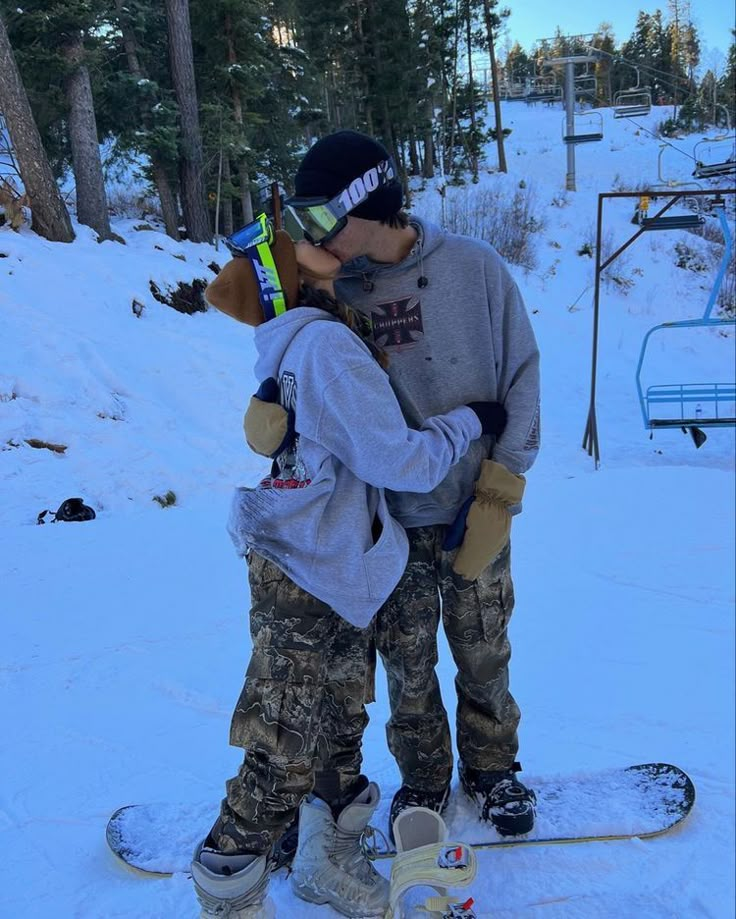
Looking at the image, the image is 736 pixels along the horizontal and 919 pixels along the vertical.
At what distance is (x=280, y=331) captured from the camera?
1127 mm

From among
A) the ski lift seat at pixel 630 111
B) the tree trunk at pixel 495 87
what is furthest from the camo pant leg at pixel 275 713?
A: the ski lift seat at pixel 630 111

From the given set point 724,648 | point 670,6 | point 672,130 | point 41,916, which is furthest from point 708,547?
point 670,6

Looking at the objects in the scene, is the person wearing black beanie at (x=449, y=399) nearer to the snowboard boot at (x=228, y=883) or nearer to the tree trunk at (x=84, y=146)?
the snowboard boot at (x=228, y=883)

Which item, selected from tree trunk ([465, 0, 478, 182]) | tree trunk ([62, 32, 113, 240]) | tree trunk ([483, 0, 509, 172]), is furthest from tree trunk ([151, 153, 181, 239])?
tree trunk ([483, 0, 509, 172])

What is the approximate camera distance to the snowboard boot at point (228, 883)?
1140 mm

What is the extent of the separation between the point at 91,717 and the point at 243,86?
10.6 m

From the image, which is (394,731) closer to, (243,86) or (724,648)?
(724,648)

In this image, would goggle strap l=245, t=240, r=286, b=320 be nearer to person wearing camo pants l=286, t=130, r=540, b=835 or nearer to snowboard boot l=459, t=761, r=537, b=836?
person wearing camo pants l=286, t=130, r=540, b=835

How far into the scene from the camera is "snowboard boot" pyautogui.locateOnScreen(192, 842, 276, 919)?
114cm

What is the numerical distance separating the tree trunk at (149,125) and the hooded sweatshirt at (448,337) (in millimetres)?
9499

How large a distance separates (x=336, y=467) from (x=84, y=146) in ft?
28.1

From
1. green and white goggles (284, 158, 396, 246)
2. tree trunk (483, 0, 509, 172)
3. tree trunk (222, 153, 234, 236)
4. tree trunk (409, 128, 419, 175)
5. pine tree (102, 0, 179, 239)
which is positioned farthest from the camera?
tree trunk (483, 0, 509, 172)

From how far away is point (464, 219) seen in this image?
12383 millimetres

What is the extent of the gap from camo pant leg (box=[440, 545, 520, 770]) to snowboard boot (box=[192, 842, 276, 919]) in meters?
0.57
